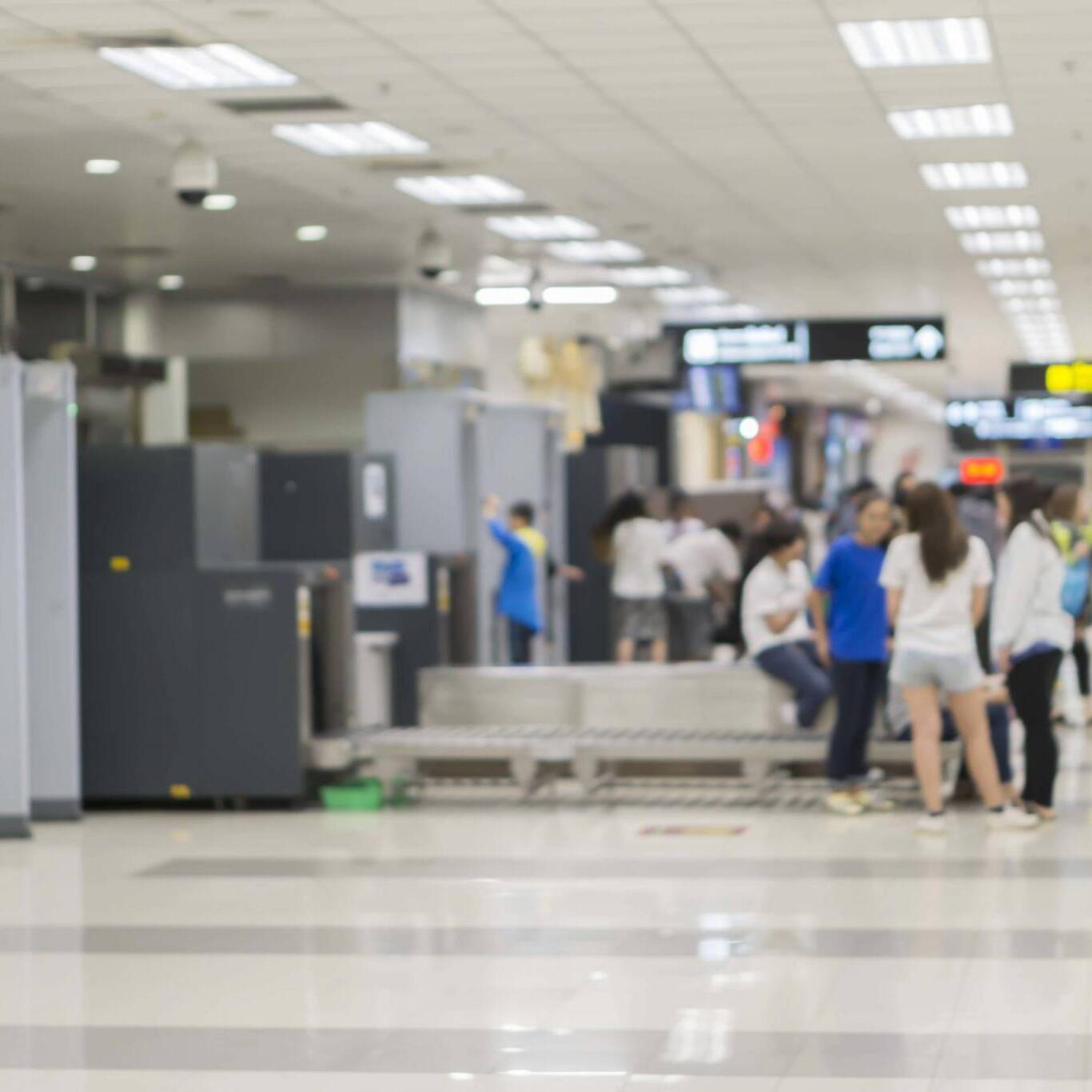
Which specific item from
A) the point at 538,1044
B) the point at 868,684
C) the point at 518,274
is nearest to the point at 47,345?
the point at 518,274

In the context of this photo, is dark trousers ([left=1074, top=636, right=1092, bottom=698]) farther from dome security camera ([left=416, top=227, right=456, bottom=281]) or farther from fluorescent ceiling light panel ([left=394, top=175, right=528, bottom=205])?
dome security camera ([left=416, top=227, right=456, bottom=281])

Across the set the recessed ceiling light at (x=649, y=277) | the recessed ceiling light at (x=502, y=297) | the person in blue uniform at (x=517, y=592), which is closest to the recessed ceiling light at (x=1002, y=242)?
the recessed ceiling light at (x=649, y=277)

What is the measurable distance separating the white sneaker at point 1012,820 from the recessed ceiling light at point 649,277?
7901 millimetres

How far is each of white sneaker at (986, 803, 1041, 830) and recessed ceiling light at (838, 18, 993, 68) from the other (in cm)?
331

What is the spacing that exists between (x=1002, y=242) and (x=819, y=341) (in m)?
1.78

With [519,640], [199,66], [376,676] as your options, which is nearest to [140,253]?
[519,640]

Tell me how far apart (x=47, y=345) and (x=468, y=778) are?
6.72 m

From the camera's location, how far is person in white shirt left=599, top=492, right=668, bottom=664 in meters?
17.4

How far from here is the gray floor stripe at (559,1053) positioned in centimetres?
551

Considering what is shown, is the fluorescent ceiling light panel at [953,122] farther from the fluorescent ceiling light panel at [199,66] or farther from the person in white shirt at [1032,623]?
the fluorescent ceiling light panel at [199,66]

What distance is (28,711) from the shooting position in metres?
10.8

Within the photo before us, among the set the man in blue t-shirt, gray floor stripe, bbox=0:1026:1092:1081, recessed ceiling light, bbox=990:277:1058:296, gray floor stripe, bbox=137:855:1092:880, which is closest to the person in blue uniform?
the man in blue t-shirt

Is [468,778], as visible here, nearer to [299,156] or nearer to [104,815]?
[104,815]

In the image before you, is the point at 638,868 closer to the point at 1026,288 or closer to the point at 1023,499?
the point at 1023,499
